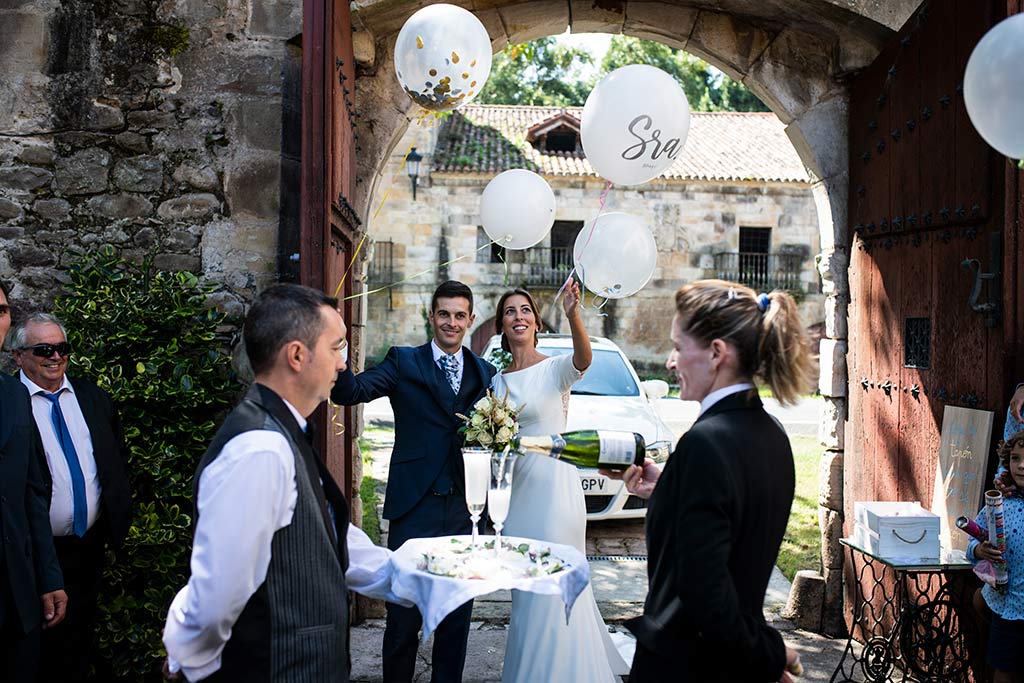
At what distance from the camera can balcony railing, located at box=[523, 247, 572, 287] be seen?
74.3ft

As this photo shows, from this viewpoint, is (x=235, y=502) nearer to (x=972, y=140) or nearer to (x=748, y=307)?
(x=748, y=307)

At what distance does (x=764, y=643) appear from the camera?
79.7 inches

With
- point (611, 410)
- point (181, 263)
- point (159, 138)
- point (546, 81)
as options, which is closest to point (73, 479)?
point (181, 263)

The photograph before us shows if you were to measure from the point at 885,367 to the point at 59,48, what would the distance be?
14.7ft

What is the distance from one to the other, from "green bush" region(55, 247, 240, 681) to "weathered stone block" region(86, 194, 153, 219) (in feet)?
0.90

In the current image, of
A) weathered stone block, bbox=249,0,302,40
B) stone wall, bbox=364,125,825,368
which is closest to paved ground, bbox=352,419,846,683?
weathered stone block, bbox=249,0,302,40

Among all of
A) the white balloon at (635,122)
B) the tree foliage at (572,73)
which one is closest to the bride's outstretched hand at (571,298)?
the white balloon at (635,122)

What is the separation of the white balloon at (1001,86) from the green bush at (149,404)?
3.10 metres

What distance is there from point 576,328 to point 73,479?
6.76ft

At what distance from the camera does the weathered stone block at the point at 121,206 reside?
422 cm

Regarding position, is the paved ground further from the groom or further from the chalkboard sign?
the chalkboard sign

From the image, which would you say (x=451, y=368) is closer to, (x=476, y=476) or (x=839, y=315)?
(x=476, y=476)

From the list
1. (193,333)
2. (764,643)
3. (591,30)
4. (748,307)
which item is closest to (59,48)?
(193,333)

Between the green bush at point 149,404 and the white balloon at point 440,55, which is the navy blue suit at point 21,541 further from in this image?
the white balloon at point 440,55
